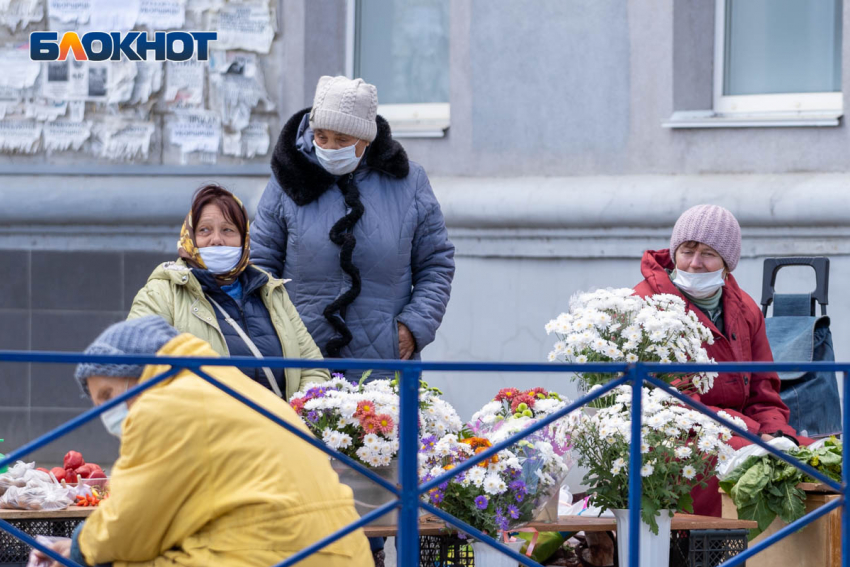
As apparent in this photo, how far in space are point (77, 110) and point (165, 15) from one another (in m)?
0.77

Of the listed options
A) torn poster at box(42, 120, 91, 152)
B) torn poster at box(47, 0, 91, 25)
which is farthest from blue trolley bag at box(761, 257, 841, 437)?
torn poster at box(47, 0, 91, 25)

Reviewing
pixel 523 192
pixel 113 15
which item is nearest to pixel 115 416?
pixel 523 192

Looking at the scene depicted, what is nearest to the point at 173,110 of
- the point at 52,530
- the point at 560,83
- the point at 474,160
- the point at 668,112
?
the point at 474,160

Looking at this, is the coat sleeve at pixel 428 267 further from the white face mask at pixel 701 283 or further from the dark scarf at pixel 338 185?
the white face mask at pixel 701 283

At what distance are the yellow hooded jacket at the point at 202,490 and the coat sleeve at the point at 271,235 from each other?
72.4 inches

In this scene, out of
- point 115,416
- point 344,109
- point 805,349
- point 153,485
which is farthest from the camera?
point 805,349

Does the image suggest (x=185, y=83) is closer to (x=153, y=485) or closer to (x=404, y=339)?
(x=404, y=339)

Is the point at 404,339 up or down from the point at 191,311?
down

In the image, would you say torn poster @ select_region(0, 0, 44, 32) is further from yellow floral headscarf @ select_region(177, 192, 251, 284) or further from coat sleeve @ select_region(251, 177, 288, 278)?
yellow floral headscarf @ select_region(177, 192, 251, 284)

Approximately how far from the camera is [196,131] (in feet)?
23.6

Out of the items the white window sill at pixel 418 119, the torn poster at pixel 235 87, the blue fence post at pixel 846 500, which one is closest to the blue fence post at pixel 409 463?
the blue fence post at pixel 846 500

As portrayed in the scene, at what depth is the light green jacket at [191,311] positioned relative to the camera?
3.69m

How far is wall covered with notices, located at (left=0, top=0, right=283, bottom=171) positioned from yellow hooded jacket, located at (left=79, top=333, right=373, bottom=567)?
488 centimetres

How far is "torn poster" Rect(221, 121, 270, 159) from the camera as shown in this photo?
7.15 m
